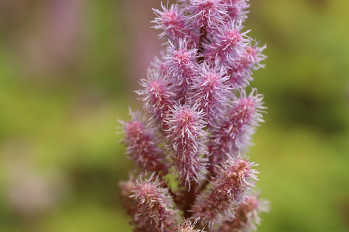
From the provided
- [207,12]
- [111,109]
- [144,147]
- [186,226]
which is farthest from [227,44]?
[111,109]

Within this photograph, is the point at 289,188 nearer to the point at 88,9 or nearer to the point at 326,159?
the point at 326,159

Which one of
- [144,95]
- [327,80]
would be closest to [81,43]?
[327,80]

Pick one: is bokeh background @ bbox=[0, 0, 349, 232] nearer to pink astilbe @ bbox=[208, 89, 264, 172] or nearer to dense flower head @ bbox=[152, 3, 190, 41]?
pink astilbe @ bbox=[208, 89, 264, 172]

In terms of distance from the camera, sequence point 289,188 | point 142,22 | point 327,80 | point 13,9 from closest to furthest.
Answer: point 289,188, point 327,80, point 142,22, point 13,9

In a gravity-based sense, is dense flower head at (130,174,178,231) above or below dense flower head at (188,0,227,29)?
below

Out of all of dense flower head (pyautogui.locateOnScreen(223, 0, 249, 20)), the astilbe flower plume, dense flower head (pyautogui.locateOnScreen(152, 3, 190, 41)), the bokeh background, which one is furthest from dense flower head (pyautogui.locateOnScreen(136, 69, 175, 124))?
the bokeh background

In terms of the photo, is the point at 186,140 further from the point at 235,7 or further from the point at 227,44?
the point at 235,7
